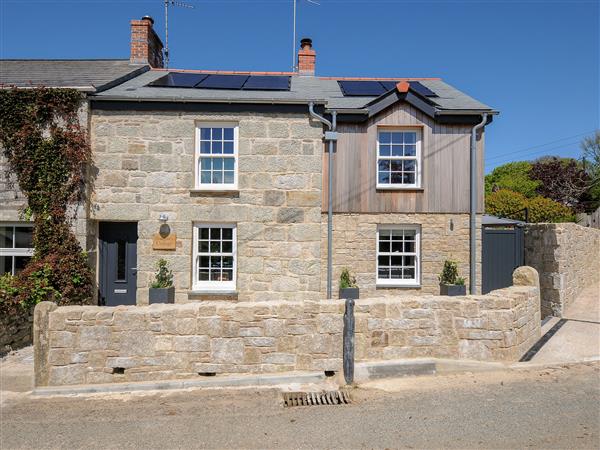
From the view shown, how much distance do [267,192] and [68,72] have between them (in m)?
7.12

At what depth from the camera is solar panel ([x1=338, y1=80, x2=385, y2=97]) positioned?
37.3 feet

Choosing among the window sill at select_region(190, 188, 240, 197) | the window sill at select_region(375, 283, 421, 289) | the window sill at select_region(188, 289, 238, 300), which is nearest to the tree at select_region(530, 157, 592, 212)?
the window sill at select_region(375, 283, 421, 289)

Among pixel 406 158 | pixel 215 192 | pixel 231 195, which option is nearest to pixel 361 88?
pixel 406 158

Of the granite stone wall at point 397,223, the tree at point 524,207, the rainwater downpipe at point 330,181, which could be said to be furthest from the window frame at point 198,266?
the tree at point 524,207

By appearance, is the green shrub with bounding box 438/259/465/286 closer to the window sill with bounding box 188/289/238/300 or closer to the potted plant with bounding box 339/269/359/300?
the potted plant with bounding box 339/269/359/300

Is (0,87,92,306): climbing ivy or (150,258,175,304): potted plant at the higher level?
(0,87,92,306): climbing ivy

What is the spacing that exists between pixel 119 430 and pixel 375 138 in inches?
337

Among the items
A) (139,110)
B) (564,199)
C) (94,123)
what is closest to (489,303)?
(139,110)

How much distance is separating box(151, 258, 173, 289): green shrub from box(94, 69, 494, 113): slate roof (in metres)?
4.14

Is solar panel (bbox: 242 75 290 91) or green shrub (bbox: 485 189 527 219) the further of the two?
green shrub (bbox: 485 189 527 219)

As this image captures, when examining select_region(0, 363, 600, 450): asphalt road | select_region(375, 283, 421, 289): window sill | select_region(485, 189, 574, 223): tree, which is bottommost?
select_region(0, 363, 600, 450): asphalt road

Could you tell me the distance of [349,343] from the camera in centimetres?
573

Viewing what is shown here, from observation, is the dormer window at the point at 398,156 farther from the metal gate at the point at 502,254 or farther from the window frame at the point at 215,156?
the window frame at the point at 215,156

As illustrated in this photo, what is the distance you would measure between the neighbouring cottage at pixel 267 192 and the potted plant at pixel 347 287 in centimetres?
33
